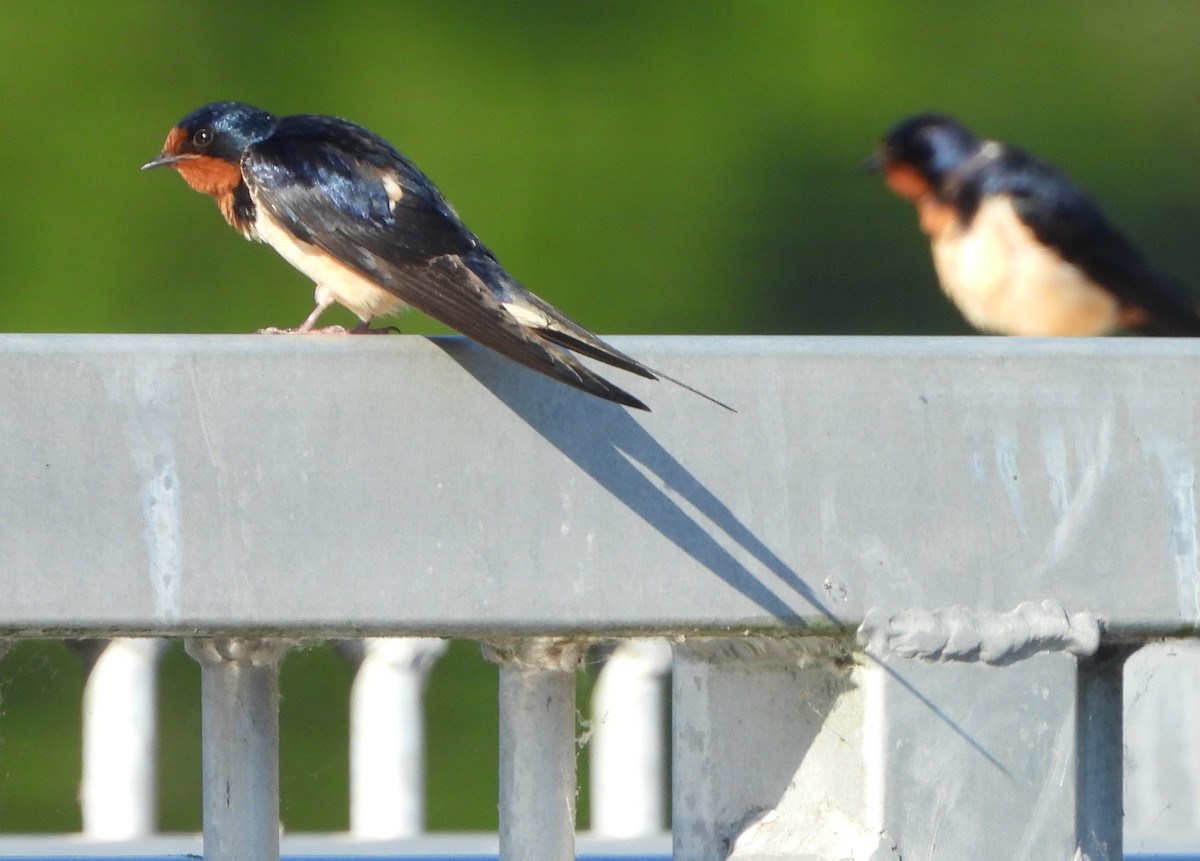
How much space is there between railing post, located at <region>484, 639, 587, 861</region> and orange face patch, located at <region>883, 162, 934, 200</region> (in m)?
3.17

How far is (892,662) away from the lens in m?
1.28

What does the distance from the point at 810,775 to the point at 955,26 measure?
5.13 meters

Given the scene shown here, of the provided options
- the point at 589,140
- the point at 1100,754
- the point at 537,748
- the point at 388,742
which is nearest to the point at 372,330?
the point at 537,748

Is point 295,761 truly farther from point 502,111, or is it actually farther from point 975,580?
point 975,580

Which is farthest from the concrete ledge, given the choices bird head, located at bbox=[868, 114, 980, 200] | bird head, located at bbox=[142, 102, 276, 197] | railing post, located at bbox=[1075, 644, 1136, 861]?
bird head, located at bbox=[868, 114, 980, 200]

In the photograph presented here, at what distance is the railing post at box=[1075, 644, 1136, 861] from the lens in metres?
1.34

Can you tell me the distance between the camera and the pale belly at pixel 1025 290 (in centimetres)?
404

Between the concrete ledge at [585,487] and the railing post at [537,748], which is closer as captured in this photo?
the concrete ledge at [585,487]

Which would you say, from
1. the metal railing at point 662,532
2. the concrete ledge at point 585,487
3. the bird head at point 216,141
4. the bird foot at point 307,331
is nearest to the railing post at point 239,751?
the metal railing at point 662,532

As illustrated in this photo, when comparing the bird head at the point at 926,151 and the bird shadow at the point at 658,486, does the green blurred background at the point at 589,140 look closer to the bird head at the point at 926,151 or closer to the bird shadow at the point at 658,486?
the bird head at the point at 926,151

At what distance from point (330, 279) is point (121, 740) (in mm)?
1506

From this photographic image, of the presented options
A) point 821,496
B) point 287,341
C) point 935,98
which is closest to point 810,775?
point 821,496

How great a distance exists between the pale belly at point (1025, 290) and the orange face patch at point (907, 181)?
28cm

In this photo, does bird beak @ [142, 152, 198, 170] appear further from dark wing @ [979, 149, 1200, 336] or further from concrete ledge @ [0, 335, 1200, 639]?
dark wing @ [979, 149, 1200, 336]
